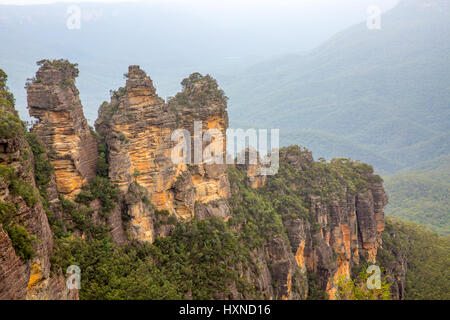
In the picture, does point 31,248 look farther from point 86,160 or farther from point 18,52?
point 18,52

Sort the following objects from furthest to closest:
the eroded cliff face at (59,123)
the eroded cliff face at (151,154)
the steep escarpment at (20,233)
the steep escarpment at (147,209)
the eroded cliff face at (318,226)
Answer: the eroded cliff face at (318,226) → the eroded cliff face at (151,154) → the eroded cliff face at (59,123) → the steep escarpment at (147,209) → the steep escarpment at (20,233)

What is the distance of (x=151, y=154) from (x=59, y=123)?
23.8 ft

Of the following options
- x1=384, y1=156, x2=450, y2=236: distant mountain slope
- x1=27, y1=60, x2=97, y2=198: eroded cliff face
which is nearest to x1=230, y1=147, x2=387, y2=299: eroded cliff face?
x1=27, y1=60, x2=97, y2=198: eroded cliff face

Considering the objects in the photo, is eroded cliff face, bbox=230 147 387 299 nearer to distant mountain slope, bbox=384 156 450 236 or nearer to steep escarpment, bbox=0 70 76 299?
steep escarpment, bbox=0 70 76 299

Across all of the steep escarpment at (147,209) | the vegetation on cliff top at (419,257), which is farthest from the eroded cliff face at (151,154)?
the vegetation on cliff top at (419,257)

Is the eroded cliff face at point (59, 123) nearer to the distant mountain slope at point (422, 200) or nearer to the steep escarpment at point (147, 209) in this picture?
the steep escarpment at point (147, 209)

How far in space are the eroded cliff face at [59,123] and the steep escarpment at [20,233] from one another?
189 inches

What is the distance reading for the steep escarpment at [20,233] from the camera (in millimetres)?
15219

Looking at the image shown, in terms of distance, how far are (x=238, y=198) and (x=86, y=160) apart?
17.2 metres

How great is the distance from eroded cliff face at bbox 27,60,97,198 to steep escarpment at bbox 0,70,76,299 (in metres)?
4.81

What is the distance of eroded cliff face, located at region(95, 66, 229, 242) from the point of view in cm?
2878

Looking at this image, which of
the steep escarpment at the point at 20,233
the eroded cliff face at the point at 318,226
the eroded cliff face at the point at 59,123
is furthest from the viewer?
the eroded cliff face at the point at 318,226
